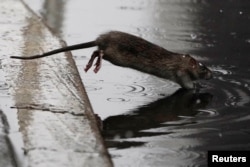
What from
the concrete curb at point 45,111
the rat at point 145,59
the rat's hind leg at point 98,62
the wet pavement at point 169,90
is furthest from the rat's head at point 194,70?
the concrete curb at point 45,111

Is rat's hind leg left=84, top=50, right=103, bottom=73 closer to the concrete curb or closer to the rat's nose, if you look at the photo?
the concrete curb

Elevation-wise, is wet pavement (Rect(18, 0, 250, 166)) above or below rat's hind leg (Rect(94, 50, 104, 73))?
below

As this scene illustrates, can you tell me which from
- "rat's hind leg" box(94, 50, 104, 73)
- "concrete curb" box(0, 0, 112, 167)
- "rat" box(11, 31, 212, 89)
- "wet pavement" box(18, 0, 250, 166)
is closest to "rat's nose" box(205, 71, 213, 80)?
"rat" box(11, 31, 212, 89)

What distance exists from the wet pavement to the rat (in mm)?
189

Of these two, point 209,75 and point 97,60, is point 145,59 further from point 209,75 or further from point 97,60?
point 209,75

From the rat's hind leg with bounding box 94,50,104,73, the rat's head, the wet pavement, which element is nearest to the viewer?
the wet pavement

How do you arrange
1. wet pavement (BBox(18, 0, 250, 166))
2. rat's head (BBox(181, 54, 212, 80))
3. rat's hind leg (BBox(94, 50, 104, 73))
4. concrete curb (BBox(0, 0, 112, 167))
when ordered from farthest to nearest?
rat's head (BBox(181, 54, 212, 80)) → rat's hind leg (BBox(94, 50, 104, 73)) → wet pavement (BBox(18, 0, 250, 166)) → concrete curb (BBox(0, 0, 112, 167))

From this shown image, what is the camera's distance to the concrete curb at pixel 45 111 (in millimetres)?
5848

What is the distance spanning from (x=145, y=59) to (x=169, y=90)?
1.50ft

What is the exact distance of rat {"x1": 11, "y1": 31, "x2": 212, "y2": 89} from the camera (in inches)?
331

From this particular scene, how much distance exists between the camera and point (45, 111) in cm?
694

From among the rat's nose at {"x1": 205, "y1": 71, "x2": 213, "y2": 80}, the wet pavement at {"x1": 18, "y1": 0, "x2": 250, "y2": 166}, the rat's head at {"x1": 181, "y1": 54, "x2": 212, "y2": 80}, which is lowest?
the wet pavement at {"x1": 18, "y1": 0, "x2": 250, "y2": 166}

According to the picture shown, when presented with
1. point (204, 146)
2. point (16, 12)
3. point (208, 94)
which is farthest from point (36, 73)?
point (16, 12)

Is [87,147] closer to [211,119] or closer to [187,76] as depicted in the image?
[211,119]
